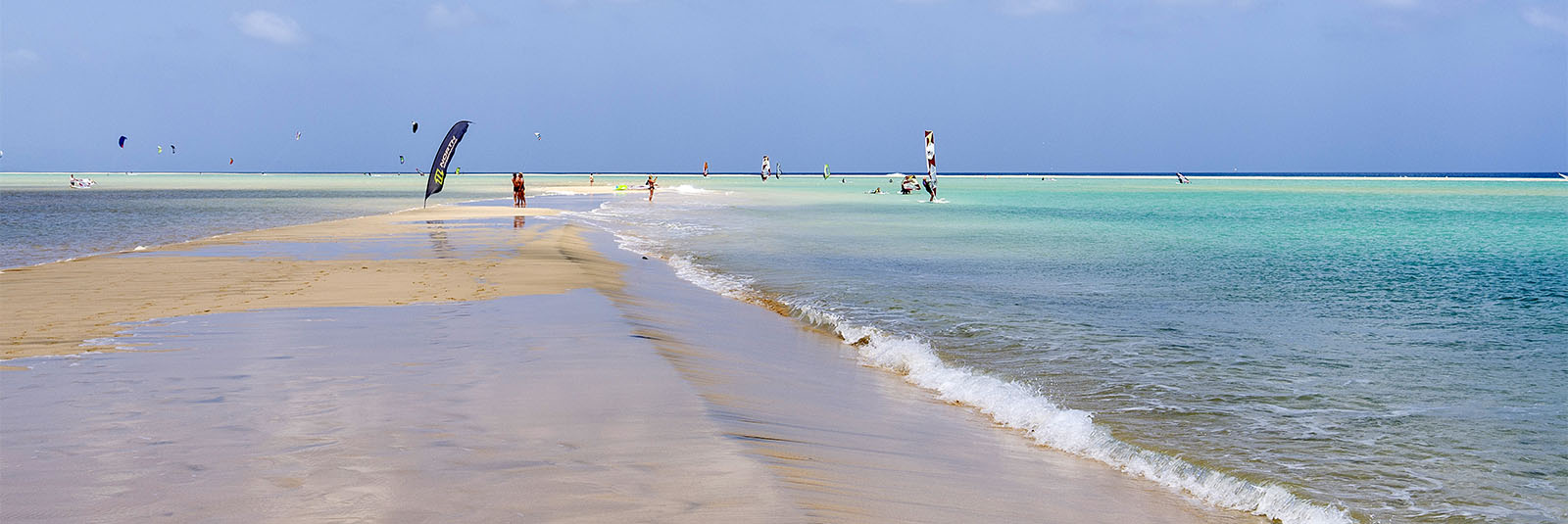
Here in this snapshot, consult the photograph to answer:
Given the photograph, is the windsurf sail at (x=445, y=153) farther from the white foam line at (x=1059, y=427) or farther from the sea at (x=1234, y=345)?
the white foam line at (x=1059, y=427)

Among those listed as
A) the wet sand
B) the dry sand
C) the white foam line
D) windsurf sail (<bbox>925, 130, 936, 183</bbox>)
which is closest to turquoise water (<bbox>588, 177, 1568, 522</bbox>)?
the white foam line

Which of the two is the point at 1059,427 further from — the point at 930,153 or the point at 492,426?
the point at 930,153

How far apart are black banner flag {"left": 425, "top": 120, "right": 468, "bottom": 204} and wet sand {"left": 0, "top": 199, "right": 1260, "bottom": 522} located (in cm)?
2113

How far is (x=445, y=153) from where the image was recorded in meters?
34.8

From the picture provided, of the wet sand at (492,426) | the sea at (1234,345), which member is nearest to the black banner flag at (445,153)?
the sea at (1234,345)

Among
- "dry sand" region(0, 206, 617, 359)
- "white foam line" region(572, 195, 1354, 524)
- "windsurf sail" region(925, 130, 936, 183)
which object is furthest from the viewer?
"windsurf sail" region(925, 130, 936, 183)

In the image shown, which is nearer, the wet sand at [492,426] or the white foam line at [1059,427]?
the wet sand at [492,426]

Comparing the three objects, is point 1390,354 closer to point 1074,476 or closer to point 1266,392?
point 1266,392

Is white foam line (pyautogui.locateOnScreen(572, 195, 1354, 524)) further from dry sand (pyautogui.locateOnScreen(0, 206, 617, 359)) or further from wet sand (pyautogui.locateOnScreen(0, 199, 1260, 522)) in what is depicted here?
dry sand (pyautogui.locateOnScreen(0, 206, 617, 359))

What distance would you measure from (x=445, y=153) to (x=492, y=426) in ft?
98.5

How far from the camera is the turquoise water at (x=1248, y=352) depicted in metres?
6.61

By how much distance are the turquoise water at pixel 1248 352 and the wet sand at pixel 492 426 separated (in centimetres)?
71

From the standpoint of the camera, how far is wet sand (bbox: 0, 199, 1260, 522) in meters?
5.00

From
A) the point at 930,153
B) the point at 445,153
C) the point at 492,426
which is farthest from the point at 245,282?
the point at 930,153
